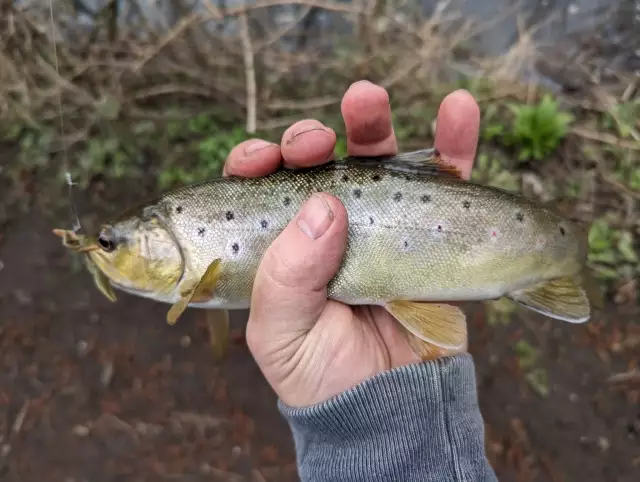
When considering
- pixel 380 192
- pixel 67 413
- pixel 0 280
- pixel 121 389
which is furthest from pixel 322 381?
pixel 0 280

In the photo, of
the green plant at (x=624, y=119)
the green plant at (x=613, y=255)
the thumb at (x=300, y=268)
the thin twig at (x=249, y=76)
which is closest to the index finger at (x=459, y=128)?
the thumb at (x=300, y=268)

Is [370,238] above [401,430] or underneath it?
above

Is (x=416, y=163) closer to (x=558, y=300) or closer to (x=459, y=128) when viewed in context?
(x=459, y=128)

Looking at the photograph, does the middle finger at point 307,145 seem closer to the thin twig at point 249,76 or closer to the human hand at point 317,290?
the human hand at point 317,290

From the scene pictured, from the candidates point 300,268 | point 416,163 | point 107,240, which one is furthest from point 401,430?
point 107,240

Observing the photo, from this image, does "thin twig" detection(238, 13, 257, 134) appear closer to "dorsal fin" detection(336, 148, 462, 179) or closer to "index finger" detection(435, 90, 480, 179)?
"index finger" detection(435, 90, 480, 179)

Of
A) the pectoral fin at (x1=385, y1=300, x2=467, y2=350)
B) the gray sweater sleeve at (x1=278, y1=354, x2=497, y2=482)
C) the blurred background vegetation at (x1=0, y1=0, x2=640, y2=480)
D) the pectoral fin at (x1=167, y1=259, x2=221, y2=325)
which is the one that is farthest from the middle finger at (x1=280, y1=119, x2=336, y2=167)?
the blurred background vegetation at (x1=0, y1=0, x2=640, y2=480)
